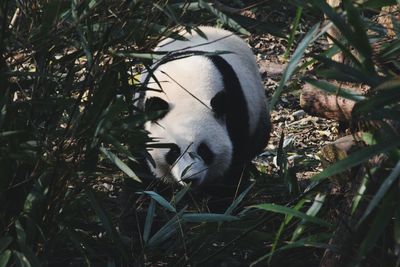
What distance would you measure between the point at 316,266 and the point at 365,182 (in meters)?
0.85

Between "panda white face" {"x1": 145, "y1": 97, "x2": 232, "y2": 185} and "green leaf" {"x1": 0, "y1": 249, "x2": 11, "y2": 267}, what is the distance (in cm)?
161

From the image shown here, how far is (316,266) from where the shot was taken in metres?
3.15

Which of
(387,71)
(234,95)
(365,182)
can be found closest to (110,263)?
(365,182)

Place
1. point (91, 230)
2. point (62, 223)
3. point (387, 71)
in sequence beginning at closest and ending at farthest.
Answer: point (387, 71)
point (62, 223)
point (91, 230)

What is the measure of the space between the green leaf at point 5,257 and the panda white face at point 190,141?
5.28 feet

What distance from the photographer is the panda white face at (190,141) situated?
416 centimetres

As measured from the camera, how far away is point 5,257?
2.53 m

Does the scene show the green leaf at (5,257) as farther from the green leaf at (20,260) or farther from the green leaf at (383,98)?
the green leaf at (383,98)

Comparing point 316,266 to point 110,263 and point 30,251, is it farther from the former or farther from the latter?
point 30,251

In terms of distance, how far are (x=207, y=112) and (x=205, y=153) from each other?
21 centimetres

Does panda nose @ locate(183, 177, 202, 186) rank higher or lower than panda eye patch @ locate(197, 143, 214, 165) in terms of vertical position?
lower

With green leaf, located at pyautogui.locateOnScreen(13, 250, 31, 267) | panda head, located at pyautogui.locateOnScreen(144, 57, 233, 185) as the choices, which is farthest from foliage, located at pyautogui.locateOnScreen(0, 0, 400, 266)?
panda head, located at pyautogui.locateOnScreen(144, 57, 233, 185)

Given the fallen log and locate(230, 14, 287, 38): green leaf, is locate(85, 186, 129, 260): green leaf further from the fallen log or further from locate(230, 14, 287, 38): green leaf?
the fallen log

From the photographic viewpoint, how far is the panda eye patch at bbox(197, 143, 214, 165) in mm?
4246
